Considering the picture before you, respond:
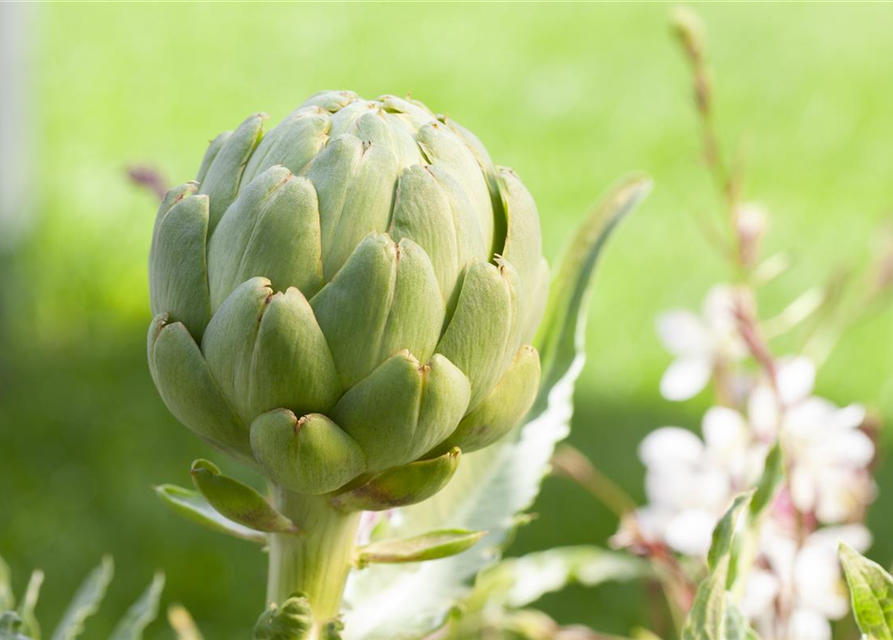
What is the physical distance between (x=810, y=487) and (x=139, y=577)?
1.06 meters

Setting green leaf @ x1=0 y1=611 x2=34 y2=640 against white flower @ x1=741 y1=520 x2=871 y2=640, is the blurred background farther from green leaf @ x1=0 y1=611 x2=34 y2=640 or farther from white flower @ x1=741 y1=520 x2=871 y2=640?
green leaf @ x1=0 y1=611 x2=34 y2=640

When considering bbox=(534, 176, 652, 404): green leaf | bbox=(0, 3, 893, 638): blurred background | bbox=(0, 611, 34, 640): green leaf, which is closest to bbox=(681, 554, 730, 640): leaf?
bbox=(534, 176, 652, 404): green leaf

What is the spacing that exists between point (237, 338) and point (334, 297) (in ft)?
0.09

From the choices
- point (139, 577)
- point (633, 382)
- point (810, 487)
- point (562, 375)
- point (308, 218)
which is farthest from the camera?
point (633, 382)

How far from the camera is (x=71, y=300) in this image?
2.08 m

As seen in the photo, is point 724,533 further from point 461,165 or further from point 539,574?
point 539,574

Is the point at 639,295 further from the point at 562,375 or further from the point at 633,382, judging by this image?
the point at 562,375

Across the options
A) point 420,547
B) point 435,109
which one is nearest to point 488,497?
point 420,547

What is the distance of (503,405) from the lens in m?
0.37

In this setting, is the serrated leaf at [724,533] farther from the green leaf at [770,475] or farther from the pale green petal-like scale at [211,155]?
the pale green petal-like scale at [211,155]

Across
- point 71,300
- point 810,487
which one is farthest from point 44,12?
point 810,487

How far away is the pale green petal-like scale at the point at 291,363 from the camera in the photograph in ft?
1.10

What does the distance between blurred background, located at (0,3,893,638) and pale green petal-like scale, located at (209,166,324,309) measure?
3.52 ft

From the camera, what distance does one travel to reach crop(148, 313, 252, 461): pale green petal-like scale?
0.35 m
